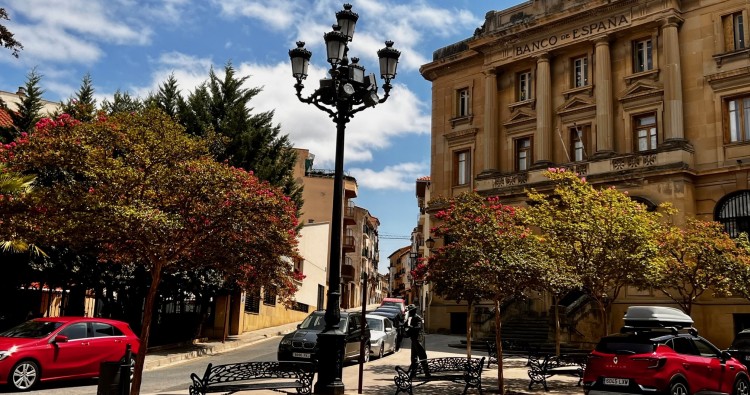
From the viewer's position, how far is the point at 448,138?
3262 centimetres

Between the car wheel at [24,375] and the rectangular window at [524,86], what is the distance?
80.2 feet

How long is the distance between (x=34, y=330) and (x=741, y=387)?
46.5 feet

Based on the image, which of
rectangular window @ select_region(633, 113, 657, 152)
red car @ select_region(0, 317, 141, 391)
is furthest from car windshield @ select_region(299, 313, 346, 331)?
rectangular window @ select_region(633, 113, 657, 152)

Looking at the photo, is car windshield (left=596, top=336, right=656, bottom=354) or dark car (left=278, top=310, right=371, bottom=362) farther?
dark car (left=278, top=310, right=371, bottom=362)

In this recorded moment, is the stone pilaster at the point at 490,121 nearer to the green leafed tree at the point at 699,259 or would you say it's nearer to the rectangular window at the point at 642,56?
the rectangular window at the point at 642,56

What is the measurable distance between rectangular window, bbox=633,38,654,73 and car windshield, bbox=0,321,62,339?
2401 centimetres

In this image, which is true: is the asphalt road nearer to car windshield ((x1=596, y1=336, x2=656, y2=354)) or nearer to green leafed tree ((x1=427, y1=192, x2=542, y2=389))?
green leafed tree ((x1=427, y1=192, x2=542, y2=389))

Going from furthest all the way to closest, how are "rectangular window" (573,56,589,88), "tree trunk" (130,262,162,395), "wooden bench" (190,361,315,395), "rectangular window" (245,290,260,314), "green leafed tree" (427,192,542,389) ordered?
"rectangular window" (245,290,260,314) → "rectangular window" (573,56,589,88) → "green leafed tree" (427,192,542,389) → "wooden bench" (190,361,315,395) → "tree trunk" (130,262,162,395)

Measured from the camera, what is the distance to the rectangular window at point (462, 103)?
107 ft

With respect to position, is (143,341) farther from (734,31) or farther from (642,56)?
(734,31)

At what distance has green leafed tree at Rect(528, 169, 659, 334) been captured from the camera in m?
13.6

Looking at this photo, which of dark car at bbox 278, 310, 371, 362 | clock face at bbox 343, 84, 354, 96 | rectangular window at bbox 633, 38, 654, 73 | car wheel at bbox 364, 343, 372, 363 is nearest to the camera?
clock face at bbox 343, 84, 354, 96

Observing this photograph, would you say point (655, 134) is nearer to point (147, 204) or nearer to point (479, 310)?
point (479, 310)

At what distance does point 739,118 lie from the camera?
2328 cm
